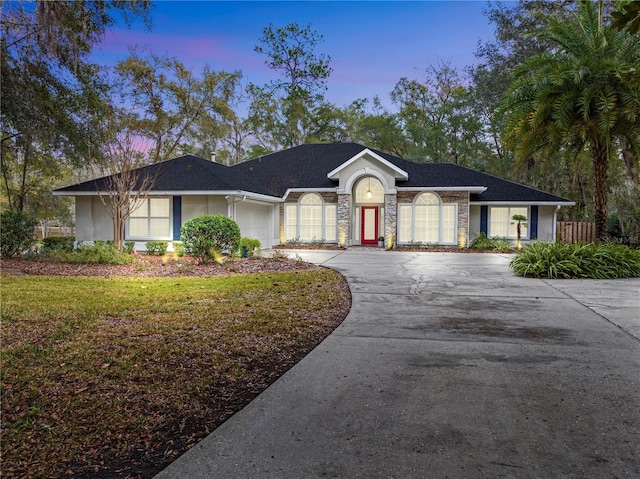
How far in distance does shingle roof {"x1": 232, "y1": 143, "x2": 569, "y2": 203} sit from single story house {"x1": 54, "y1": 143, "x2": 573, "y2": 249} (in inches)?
2.2

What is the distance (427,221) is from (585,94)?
9676mm

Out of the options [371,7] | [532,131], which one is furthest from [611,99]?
[371,7]

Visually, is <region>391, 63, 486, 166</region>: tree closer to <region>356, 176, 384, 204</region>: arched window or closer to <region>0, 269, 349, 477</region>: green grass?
<region>356, 176, 384, 204</region>: arched window

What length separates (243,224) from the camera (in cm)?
1766

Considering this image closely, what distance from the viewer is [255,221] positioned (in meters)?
19.1

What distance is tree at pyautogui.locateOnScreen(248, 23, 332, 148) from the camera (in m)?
33.2

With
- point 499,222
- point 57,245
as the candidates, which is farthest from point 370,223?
point 57,245

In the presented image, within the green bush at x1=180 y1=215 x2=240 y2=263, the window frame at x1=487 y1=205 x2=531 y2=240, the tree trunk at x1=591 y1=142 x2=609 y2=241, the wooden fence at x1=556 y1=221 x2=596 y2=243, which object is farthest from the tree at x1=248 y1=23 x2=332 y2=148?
the tree trunk at x1=591 y1=142 x2=609 y2=241

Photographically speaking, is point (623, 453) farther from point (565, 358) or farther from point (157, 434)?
point (157, 434)

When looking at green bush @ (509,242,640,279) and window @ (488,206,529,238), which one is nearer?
green bush @ (509,242,640,279)

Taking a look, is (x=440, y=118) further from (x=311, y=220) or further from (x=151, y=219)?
(x=151, y=219)

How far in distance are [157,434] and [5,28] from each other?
11503mm

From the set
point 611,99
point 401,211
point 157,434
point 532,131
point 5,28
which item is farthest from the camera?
point 401,211

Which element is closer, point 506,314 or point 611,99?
point 506,314
